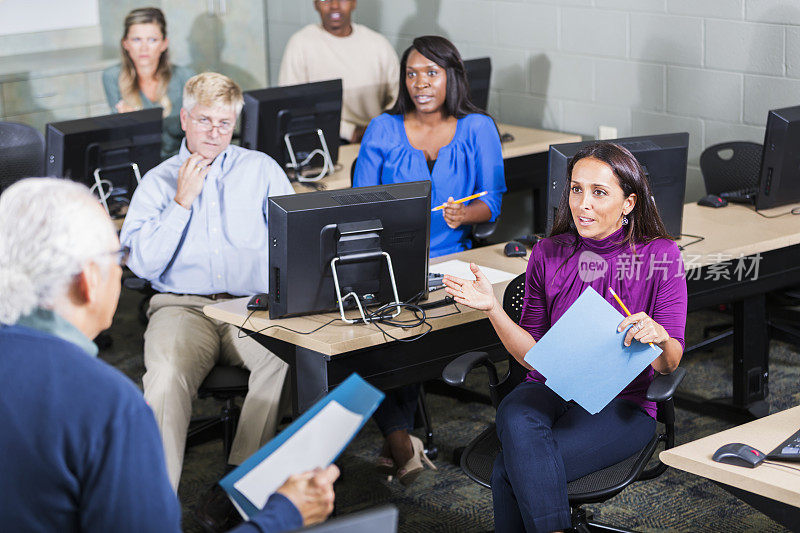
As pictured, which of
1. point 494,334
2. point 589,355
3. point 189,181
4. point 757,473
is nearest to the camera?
point 757,473

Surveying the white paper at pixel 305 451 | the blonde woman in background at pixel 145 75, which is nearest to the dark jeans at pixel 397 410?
the white paper at pixel 305 451

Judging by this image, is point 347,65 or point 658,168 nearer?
point 658,168

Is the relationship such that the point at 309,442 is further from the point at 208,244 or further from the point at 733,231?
the point at 733,231

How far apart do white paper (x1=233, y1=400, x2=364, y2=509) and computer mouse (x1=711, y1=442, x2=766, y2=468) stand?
74 cm

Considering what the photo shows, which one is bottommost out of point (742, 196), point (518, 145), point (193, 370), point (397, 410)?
point (397, 410)

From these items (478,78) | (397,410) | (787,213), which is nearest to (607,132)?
(478,78)

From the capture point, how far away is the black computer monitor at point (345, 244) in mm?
2414

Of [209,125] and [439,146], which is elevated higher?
[209,125]

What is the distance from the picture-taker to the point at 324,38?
17.0 ft

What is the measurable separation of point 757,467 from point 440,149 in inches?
74.3

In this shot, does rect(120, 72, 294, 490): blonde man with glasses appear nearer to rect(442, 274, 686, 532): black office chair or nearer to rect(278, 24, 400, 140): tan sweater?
rect(442, 274, 686, 532): black office chair

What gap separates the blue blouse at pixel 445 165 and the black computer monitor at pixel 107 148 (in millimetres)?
732

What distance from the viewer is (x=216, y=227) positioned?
2.93m

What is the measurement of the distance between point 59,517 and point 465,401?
8.03 feet
